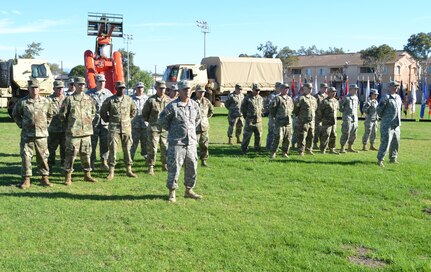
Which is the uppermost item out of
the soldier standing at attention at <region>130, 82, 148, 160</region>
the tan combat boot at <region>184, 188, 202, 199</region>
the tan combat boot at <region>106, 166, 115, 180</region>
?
the soldier standing at attention at <region>130, 82, 148, 160</region>

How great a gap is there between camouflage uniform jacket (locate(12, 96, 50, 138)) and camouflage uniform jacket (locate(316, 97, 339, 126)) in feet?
25.2

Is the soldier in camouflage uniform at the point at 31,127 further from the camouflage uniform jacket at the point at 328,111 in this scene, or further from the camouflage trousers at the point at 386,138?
the camouflage uniform jacket at the point at 328,111

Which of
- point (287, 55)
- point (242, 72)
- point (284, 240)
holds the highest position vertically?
point (287, 55)

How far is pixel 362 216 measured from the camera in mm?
7199

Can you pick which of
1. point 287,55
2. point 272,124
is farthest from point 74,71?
point 272,124

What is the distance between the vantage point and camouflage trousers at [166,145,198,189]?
7754 mm

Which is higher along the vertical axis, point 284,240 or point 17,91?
point 17,91

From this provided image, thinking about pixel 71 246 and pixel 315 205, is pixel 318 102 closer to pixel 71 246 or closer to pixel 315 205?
pixel 315 205

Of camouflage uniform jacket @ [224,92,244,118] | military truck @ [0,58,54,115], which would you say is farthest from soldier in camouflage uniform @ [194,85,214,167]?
military truck @ [0,58,54,115]

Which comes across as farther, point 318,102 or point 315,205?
point 318,102

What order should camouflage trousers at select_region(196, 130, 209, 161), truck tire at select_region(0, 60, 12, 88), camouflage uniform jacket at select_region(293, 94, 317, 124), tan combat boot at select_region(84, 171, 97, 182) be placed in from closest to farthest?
tan combat boot at select_region(84, 171, 97, 182) → camouflage trousers at select_region(196, 130, 209, 161) → camouflage uniform jacket at select_region(293, 94, 317, 124) → truck tire at select_region(0, 60, 12, 88)

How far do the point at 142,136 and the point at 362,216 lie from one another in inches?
229

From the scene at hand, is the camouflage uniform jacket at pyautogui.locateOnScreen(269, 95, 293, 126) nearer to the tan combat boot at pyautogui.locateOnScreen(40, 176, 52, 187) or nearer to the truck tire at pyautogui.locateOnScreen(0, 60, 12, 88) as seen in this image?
the tan combat boot at pyautogui.locateOnScreen(40, 176, 52, 187)

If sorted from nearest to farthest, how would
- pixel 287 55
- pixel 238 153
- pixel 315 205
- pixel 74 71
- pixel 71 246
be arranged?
pixel 71 246, pixel 315 205, pixel 238 153, pixel 74 71, pixel 287 55
